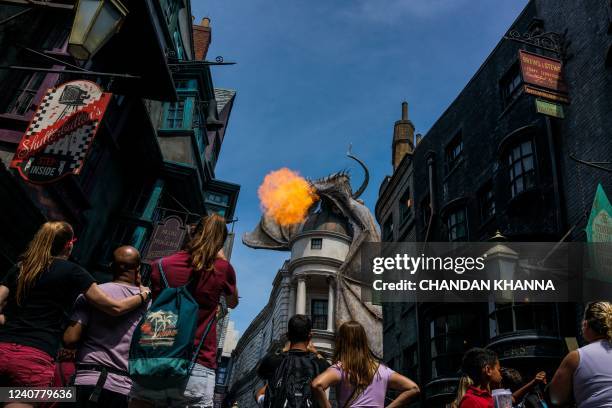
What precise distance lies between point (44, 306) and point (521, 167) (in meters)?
15.4

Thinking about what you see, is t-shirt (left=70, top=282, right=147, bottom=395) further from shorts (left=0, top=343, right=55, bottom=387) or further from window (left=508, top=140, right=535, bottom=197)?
window (left=508, top=140, right=535, bottom=197)

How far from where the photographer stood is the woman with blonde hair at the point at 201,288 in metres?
3.42

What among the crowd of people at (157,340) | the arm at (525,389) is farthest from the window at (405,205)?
the crowd of people at (157,340)

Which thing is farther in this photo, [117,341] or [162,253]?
[162,253]

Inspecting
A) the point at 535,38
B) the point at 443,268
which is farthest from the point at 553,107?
the point at 443,268

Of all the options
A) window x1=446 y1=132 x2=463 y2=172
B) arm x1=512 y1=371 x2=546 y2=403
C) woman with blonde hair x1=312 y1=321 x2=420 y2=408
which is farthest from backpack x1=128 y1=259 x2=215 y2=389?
window x1=446 y1=132 x2=463 y2=172

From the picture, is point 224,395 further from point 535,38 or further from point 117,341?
point 117,341

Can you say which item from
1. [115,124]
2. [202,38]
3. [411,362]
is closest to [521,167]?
[411,362]

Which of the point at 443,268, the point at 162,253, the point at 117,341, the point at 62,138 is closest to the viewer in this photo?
the point at 117,341

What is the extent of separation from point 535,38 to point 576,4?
1721 mm

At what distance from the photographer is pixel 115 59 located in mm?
13617

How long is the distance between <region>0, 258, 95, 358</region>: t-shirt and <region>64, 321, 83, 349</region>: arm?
0.21 feet

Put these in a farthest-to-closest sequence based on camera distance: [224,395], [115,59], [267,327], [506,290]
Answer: [224,395], [267,327], [115,59], [506,290]

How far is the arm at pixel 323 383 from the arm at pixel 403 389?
480 mm
